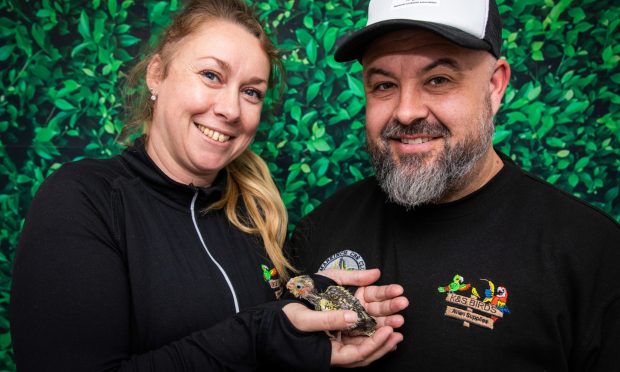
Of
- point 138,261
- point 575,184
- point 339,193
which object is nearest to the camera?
point 138,261

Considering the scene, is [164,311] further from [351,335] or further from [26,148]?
[26,148]

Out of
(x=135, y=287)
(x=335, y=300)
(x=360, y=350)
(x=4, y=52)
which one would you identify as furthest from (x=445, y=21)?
(x=4, y=52)

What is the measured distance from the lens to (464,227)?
1453mm

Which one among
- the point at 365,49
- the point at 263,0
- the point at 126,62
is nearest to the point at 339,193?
the point at 365,49

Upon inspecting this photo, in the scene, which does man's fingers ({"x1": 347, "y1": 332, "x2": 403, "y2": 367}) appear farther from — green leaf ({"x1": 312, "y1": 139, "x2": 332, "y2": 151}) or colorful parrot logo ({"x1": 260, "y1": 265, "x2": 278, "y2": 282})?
green leaf ({"x1": 312, "y1": 139, "x2": 332, "y2": 151})

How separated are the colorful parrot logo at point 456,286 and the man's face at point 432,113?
26 centimetres

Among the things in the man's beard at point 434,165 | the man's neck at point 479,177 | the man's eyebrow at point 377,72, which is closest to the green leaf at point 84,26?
the man's eyebrow at point 377,72

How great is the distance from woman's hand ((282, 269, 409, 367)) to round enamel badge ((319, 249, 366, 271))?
0.10m

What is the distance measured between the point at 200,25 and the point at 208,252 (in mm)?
753

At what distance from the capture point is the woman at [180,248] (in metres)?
1.16

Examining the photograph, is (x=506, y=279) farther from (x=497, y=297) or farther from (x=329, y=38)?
(x=329, y=38)

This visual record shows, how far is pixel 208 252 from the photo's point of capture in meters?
1.47

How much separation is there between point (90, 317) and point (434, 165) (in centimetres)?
107

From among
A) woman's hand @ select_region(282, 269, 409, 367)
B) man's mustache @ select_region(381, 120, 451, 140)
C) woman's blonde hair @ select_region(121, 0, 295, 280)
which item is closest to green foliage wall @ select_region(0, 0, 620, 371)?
woman's blonde hair @ select_region(121, 0, 295, 280)
